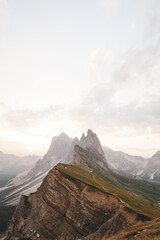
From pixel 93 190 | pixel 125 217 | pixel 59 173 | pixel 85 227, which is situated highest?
pixel 59 173

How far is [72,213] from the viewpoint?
45.0m

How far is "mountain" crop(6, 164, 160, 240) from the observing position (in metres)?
36.0

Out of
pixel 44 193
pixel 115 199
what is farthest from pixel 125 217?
pixel 44 193

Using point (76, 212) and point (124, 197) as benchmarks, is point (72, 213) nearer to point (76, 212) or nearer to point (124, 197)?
point (76, 212)

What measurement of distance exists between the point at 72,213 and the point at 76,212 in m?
1.63

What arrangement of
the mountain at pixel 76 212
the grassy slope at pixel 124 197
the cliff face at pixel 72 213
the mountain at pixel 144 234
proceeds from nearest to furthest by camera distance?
the mountain at pixel 144 234 < the mountain at pixel 76 212 < the cliff face at pixel 72 213 < the grassy slope at pixel 124 197

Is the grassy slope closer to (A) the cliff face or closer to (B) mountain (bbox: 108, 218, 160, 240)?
(A) the cliff face

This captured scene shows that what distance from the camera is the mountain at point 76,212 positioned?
36.0 meters

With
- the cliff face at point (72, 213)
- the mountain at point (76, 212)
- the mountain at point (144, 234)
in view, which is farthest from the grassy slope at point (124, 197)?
the mountain at point (144, 234)

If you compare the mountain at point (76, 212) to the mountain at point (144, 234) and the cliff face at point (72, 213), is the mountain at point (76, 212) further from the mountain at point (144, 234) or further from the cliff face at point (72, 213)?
the mountain at point (144, 234)

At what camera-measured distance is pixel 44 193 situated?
179 feet

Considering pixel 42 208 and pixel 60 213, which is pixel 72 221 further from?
pixel 42 208

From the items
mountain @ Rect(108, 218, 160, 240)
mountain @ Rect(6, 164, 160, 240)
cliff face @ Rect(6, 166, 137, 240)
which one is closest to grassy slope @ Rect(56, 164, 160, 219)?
mountain @ Rect(6, 164, 160, 240)

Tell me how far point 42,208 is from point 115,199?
26.9 m
